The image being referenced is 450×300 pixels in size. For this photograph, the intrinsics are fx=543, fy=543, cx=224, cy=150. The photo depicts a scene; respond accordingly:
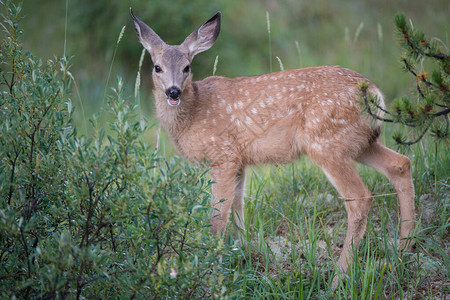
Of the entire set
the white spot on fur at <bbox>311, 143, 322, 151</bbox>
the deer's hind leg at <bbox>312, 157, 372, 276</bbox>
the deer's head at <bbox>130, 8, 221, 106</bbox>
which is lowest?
the deer's hind leg at <bbox>312, 157, 372, 276</bbox>

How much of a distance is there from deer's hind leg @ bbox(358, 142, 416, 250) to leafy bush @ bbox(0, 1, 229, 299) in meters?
2.01

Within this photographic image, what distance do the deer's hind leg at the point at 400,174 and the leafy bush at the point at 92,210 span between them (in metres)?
2.01

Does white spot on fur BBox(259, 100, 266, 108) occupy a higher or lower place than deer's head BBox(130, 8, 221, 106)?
lower

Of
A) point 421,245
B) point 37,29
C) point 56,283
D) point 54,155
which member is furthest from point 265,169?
point 37,29

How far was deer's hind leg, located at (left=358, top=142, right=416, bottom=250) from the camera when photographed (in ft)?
15.1

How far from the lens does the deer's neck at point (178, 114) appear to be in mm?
5320

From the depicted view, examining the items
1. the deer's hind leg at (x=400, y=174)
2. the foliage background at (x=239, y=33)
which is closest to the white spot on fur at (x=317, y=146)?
the deer's hind leg at (x=400, y=174)

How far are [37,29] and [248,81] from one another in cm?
804

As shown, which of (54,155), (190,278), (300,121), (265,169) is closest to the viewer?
(190,278)

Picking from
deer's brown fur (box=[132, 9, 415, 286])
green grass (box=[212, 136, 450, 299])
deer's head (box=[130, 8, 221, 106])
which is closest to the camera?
green grass (box=[212, 136, 450, 299])

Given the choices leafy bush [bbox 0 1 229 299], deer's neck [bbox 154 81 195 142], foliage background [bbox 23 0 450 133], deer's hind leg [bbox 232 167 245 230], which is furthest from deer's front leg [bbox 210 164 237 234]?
foliage background [bbox 23 0 450 133]

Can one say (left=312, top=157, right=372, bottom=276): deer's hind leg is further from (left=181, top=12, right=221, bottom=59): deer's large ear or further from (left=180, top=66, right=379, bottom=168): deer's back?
(left=181, top=12, right=221, bottom=59): deer's large ear

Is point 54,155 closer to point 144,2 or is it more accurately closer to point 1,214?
point 1,214

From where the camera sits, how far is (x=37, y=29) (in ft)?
39.1
